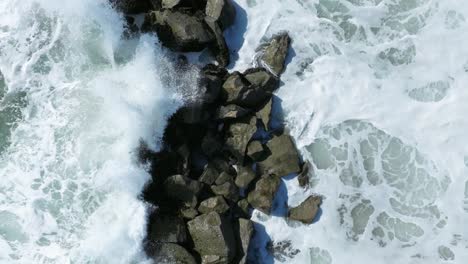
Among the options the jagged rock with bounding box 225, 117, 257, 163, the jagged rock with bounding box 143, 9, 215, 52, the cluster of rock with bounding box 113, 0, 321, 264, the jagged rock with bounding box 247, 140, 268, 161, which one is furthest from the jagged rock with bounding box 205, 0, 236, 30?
the jagged rock with bounding box 247, 140, 268, 161

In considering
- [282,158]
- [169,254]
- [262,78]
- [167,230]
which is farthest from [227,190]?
[262,78]

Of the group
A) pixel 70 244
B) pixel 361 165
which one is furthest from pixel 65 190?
pixel 361 165

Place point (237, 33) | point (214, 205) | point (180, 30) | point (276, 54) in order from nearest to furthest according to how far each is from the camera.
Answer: point (214, 205), point (180, 30), point (276, 54), point (237, 33)

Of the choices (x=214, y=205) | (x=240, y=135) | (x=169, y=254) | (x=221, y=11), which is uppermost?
(x=221, y=11)

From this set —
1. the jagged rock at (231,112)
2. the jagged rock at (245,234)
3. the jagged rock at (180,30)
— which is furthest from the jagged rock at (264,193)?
the jagged rock at (180,30)

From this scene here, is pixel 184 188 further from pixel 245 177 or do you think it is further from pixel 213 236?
pixel 245 177

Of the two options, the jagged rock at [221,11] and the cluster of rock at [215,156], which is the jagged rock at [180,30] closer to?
the cluster of rock at [215,156]
